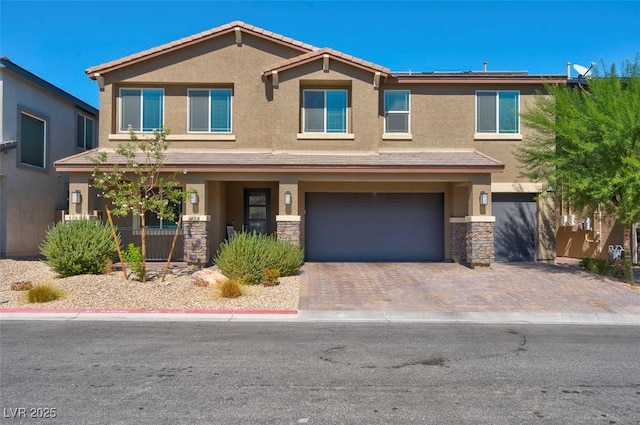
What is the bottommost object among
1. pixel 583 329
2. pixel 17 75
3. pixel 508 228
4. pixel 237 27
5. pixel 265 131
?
pixel 583 329

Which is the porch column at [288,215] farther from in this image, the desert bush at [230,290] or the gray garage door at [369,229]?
the desert bush at [230,290]

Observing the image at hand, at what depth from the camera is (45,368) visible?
22.0 ft

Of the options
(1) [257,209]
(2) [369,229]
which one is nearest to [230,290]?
(1) [257,209]

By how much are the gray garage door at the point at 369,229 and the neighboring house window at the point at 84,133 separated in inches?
463

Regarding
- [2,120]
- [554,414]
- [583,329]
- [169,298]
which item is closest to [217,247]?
[169,298]

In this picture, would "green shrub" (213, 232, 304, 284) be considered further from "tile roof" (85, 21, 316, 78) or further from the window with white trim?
the window with white trim

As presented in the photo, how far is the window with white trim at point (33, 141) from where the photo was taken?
18859 mm

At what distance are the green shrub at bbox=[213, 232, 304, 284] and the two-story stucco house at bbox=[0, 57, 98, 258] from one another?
30.2 feet

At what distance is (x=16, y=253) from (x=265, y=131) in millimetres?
10050

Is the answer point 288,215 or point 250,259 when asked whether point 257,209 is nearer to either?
point 288,215

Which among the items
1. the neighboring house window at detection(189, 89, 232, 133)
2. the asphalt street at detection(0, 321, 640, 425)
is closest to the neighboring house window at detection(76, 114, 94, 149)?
the neighboring house window at detection(189, 89, 232, 133)

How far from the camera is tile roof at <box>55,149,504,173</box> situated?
1598 cm

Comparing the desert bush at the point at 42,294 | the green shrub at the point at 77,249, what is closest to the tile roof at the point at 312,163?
the green shrub at the point at 77,249

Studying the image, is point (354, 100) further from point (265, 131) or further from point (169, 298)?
point (169, 298)
